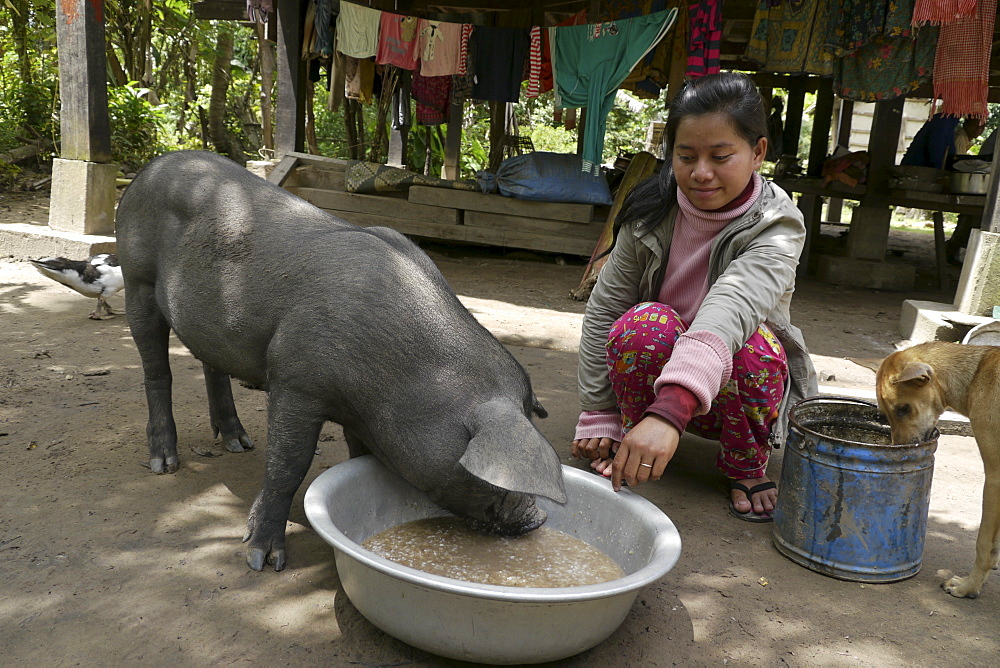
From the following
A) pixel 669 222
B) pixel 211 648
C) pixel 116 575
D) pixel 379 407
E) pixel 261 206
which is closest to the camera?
pixel 211 648

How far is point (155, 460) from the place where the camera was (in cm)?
323

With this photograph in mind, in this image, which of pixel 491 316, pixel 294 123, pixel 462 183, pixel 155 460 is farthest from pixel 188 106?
pixel 155 460

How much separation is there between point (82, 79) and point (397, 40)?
133 inches

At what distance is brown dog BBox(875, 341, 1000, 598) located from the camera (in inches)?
99.5

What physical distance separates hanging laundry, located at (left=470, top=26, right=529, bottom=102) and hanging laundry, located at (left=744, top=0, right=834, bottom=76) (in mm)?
2530

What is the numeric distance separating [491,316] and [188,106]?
12230 mm

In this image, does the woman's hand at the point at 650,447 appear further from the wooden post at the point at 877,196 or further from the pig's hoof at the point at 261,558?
the wooden post at the point at 877,196

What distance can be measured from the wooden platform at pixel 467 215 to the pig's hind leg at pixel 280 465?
6222 millimetres

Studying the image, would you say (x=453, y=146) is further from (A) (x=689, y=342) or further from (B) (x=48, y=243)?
(A) (x=689, y=342)

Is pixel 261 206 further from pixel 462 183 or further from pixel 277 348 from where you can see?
pixel 462 183

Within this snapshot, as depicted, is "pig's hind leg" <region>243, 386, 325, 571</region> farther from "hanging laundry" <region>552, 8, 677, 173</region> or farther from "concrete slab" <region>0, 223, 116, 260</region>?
"hanging laundry" <region>552, 8, 677, 173</region>

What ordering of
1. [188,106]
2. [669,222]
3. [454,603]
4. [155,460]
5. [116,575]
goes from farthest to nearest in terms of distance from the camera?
[188,106]
[155,460]
[669,222]
[116,575]
[454,603]

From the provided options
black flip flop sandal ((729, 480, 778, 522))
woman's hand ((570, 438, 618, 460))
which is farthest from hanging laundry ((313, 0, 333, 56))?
black flip flop sandal ((729, 480, 778, 522))

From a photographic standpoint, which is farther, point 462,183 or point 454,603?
point 462,183
